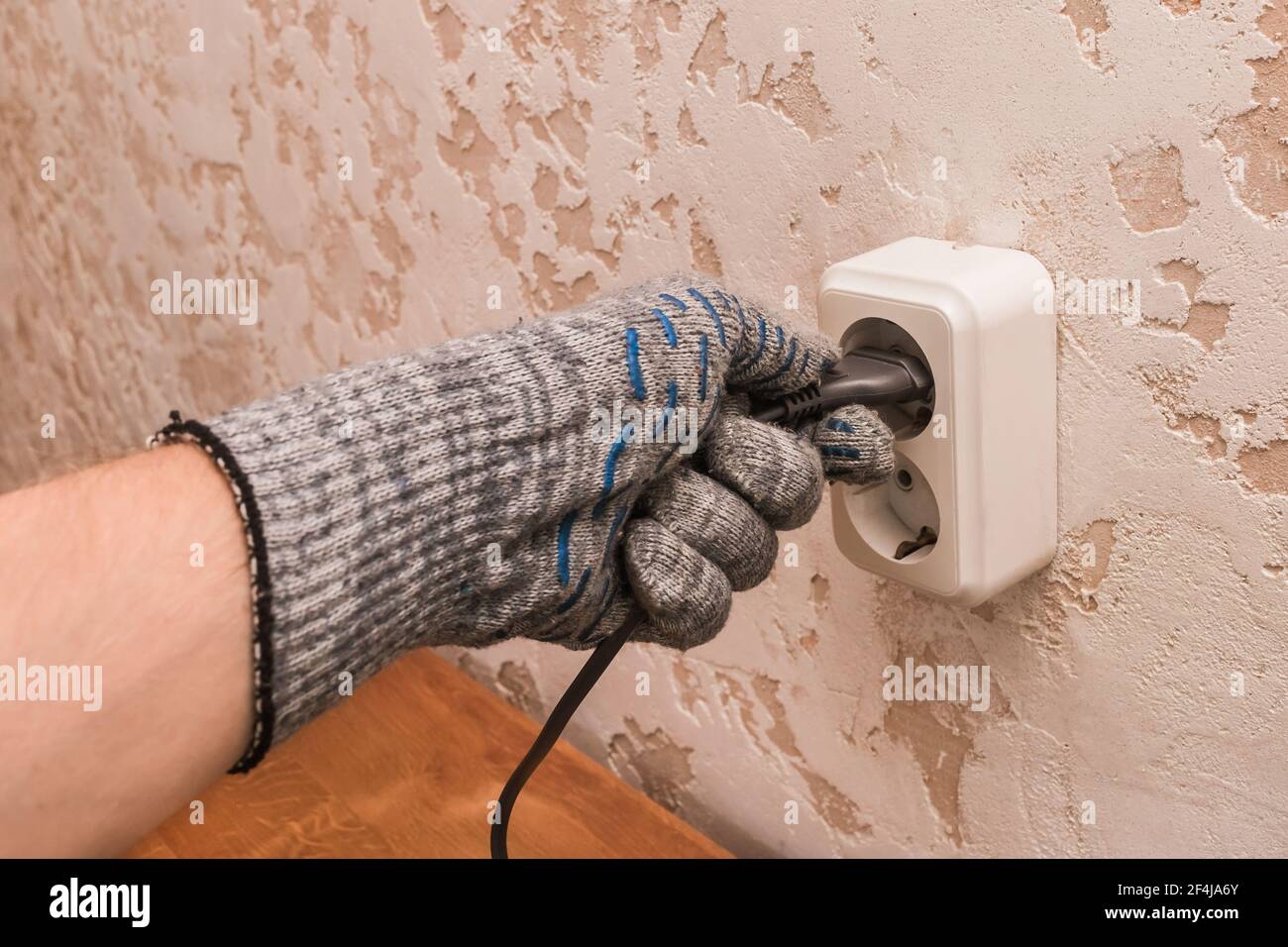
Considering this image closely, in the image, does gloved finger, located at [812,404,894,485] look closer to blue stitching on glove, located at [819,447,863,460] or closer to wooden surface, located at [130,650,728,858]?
blue stitching on glove, located at [819,447,863,460]

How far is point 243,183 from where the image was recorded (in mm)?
979

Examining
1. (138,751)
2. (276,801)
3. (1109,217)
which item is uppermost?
(1109,217)

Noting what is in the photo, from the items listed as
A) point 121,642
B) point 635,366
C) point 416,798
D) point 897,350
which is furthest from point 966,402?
point 416,798

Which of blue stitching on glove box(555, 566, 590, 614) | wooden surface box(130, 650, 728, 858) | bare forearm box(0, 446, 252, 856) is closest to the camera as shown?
bare forearm box(0, 446, 252, 856)

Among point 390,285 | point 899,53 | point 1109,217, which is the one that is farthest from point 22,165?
point 1109,217

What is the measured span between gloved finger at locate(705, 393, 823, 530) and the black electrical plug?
12 mm

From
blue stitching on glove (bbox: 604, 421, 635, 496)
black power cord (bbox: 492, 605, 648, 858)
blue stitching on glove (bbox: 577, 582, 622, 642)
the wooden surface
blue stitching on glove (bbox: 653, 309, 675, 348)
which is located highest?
blue stitching on glove (bbox: 653, 309, 675, 348)

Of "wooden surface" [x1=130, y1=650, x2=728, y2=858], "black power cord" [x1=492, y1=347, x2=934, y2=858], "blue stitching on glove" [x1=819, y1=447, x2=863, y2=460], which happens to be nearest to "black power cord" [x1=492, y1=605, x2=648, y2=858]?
"black power cord" [x1=492, y1=347, x2=934, y2=858]

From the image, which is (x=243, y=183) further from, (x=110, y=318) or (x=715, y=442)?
(x=715, y=442)

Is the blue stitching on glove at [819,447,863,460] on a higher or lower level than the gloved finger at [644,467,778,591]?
higher

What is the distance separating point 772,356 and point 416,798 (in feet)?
1.53

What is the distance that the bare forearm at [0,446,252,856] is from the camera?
13.4 inches

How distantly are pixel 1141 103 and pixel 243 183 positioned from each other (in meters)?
0.78

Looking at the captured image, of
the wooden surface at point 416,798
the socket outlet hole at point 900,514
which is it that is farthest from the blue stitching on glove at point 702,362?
the wooden surface at point 416,798
